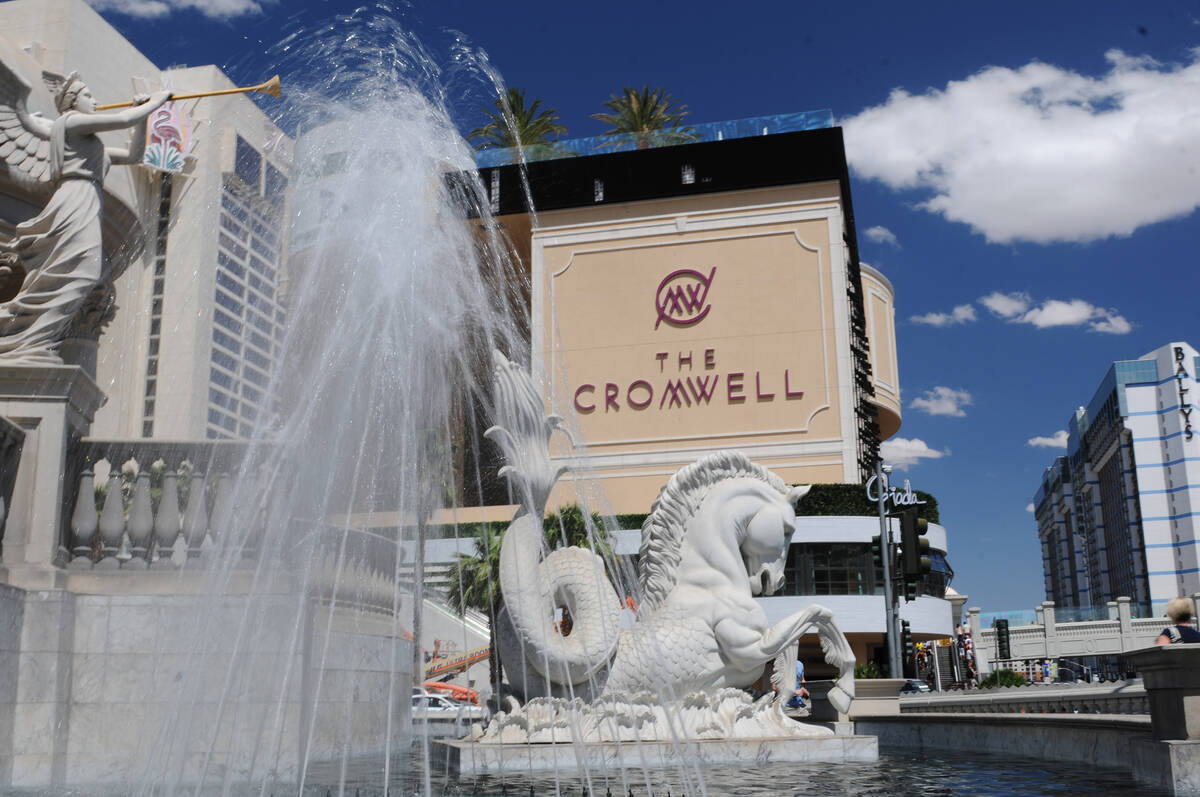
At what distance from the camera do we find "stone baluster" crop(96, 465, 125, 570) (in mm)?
8258

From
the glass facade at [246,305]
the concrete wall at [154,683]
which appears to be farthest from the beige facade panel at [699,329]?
the concrete wall at [154,683]

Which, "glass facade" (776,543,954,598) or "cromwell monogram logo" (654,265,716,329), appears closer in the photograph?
"glass facade" (776,543,954,598)

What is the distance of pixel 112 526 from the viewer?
8.30m

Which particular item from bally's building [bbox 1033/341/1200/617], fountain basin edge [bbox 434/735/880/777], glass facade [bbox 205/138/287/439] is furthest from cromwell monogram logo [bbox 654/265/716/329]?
bally's building [bbox 1033/341/1200/617]

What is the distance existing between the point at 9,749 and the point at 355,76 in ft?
19.3

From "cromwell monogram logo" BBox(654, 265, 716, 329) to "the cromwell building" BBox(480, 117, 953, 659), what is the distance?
0.21 ft

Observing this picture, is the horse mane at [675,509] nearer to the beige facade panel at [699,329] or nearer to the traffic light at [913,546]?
the traffic light at [913,546]

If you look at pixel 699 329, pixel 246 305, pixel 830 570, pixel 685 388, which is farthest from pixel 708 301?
pixel 246 305

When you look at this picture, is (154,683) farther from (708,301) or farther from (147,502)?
(708,301)

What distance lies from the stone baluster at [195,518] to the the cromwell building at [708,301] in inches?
1349

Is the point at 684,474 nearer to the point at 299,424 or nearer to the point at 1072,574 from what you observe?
the point at 299,424

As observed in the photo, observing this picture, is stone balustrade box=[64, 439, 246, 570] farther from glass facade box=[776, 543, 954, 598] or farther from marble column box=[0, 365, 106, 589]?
glass facade box=[776, 543, 954, 598]

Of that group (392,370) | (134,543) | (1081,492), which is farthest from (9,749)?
(1081,492)

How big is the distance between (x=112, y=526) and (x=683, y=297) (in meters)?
38.6
